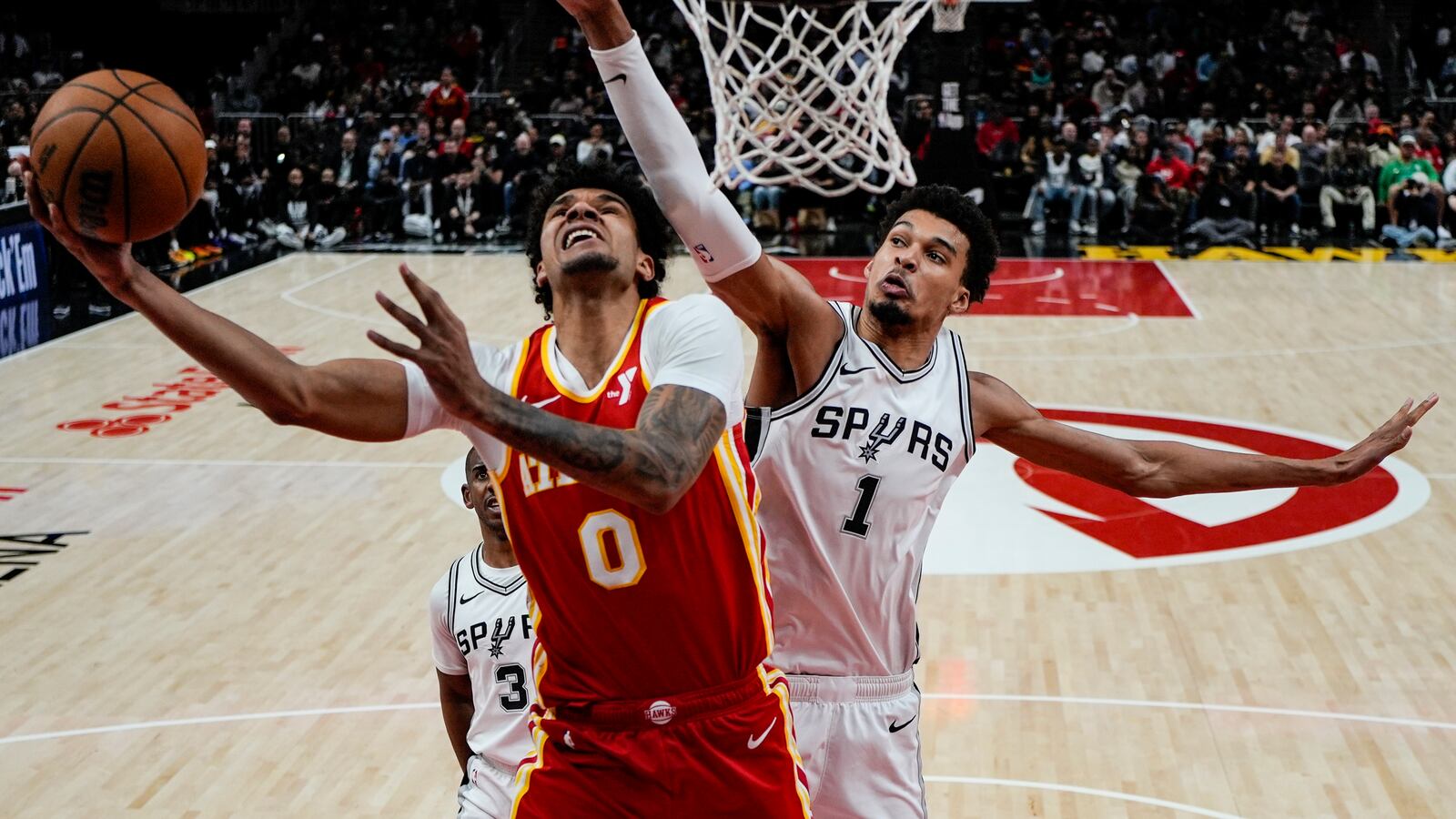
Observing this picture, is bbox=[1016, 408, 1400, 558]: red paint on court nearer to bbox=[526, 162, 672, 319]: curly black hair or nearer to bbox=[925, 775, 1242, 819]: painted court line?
bbox=[925, 775, 1242, 819]: painted court line

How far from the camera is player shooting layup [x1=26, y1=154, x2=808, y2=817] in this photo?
2.92 meters

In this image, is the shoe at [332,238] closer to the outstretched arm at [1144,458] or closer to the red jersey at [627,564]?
the outstretched arm at [1144,458]

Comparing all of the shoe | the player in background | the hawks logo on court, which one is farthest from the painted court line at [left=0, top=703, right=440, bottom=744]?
the shoe

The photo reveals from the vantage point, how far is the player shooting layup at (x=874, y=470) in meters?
3.87

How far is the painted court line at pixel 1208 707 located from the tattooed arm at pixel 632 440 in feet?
12.1

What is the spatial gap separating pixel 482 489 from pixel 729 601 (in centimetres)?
136

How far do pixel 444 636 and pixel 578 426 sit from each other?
1.85 m

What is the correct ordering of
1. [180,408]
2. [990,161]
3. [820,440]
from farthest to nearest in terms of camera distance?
[990,161] → [180,408] → [820,440]

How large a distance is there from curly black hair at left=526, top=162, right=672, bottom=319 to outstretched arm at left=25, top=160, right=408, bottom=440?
26.7 inches

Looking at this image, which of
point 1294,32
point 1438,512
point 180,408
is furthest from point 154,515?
point 1294,32

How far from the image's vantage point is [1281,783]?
5.50 m

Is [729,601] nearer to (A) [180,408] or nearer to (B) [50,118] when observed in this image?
(B) [50,118]

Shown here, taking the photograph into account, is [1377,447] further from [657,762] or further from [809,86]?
[809,86]

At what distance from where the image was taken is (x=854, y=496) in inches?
152
